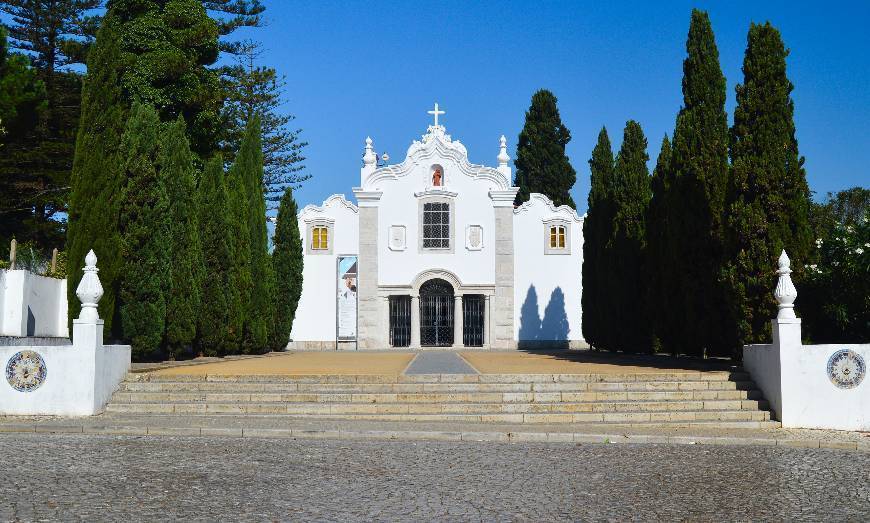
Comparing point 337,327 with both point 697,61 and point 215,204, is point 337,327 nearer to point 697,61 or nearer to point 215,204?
point 215,204

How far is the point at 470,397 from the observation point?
41.0ft

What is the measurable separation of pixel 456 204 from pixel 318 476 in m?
24.7

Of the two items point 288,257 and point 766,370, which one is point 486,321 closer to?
point 288,257

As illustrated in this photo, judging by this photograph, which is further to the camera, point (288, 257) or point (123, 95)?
point (288, 257)

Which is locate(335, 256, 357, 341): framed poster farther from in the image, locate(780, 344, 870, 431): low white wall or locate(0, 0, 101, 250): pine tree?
locate(780, 344, 870, 431): low white wall

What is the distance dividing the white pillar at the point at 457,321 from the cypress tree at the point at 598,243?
200 inches

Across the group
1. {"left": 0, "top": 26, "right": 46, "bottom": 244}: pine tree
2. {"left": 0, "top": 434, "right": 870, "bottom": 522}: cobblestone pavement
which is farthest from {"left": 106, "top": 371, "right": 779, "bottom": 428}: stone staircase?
{"left": 0, "top": 26, "right": 46, "bottom": 244}: pine tree

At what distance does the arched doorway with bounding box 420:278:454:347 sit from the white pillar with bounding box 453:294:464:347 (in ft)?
0.78

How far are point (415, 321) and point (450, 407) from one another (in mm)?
19037

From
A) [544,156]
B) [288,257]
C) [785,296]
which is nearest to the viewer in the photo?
[785,296]

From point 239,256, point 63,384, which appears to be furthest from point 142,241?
point 239,256

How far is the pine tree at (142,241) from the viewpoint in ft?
55.3

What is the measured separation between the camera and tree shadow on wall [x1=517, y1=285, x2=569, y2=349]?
104 ft

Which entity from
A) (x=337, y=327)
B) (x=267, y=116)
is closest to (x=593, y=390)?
(x=337, y=327)
